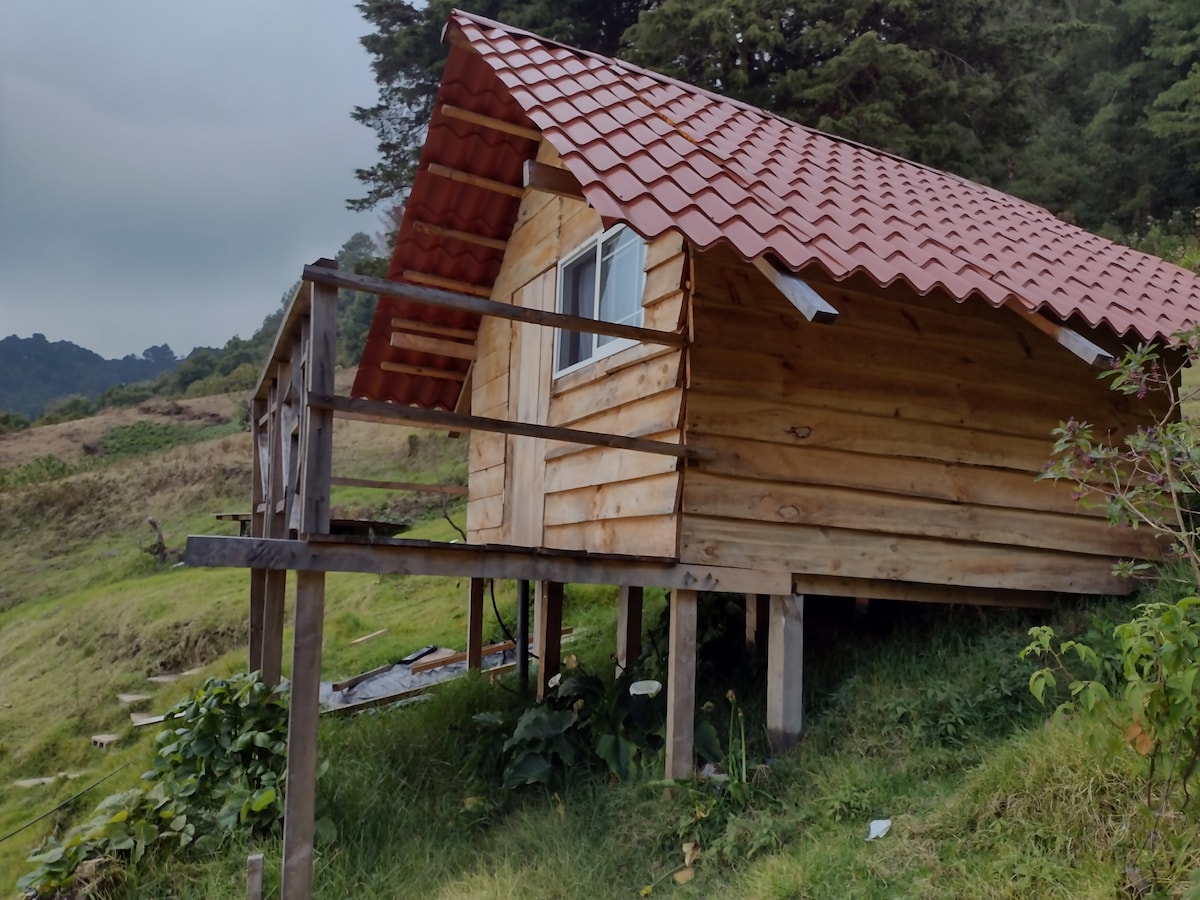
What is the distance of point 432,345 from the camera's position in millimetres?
8859

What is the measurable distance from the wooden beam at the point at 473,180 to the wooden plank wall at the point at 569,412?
268 millimetres

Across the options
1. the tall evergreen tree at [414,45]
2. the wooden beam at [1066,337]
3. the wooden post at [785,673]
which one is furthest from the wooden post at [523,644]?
the tall evergreen tree at [414,45]

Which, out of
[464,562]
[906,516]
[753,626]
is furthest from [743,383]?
[753,626]

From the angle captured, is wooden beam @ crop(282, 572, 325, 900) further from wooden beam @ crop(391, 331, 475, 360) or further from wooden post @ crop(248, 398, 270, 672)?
wooden beam @ crop(391, 331, 475, 360)

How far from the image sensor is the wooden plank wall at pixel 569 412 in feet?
17.2

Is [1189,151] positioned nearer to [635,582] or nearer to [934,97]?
[934,97]

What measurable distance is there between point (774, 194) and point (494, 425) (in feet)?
6.95

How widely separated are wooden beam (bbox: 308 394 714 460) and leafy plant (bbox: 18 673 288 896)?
1.95 metres

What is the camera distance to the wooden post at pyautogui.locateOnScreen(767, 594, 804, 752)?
513cm

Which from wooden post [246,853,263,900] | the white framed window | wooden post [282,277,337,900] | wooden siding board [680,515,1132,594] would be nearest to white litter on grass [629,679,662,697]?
wooden siding board [680,515,1132,594]

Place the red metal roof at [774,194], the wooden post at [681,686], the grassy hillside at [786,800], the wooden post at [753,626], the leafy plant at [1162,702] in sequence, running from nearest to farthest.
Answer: the leafy plant at [1162,702] < the grassy hillside at [786,800] < the red metal roof at [774,194] < the wooden post at [681,686] < the wooden post at [753,626]

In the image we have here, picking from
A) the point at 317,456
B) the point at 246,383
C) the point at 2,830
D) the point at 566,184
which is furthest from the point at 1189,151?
the point at 246,383

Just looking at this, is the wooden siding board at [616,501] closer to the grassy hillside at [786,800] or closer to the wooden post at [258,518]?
the grassy hillside at [786,800]

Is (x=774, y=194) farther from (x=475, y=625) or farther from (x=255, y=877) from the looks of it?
(x=475, y=625)
